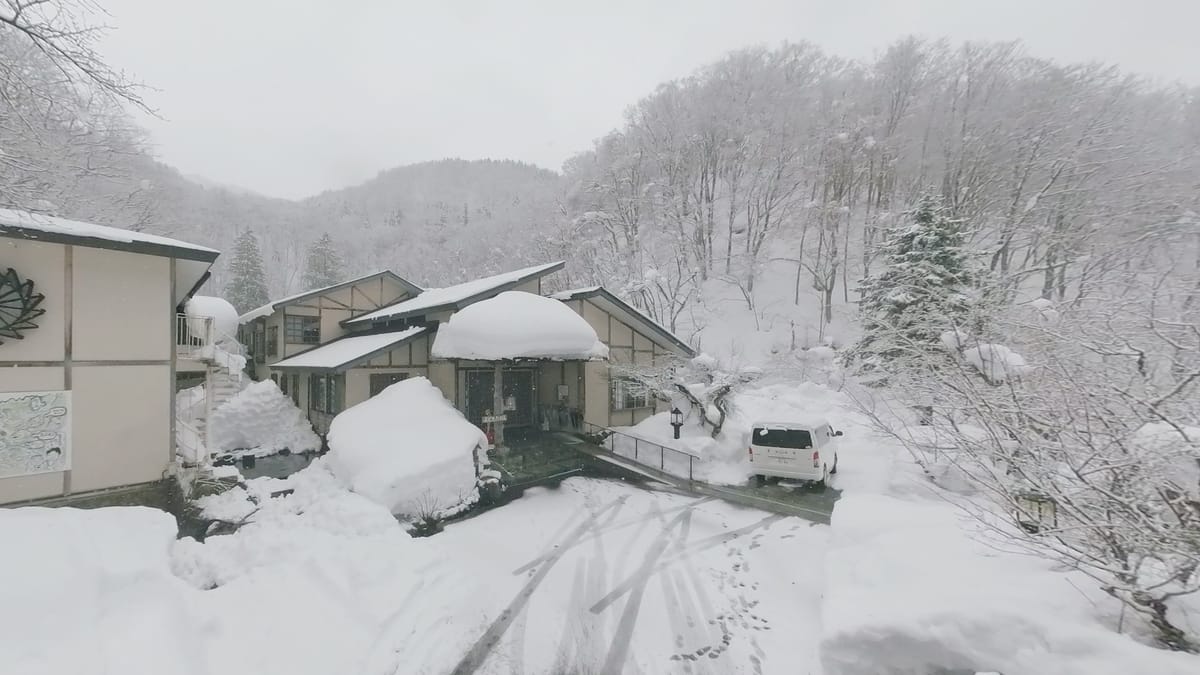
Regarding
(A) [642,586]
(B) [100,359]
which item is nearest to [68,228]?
(B) [100,359]

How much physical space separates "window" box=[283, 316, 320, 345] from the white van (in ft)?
61.7

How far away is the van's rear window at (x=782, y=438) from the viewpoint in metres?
10.3

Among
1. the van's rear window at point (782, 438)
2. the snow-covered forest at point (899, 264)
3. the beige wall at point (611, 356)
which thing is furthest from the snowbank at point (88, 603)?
the beige wall at point (611, 356)

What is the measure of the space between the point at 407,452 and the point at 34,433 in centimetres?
584

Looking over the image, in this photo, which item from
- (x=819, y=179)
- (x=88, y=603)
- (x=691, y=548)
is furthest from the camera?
(x=819, y=179)

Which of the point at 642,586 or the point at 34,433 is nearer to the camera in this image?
the point at 642,586

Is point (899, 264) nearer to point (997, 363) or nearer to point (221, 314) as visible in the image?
point (997, 363)

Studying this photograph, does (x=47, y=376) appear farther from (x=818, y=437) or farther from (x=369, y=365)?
(x=818, y=437)

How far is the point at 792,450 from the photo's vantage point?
10445mm

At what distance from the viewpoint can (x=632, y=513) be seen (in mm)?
9266

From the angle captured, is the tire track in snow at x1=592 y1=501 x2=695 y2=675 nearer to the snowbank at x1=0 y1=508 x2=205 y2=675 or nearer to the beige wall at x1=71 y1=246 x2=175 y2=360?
the snowbank at x1=0 y1=508 x2=205 y2=675

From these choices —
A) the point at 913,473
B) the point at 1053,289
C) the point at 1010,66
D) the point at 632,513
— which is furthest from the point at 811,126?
the point at 632,513

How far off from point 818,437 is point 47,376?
15.3 metres

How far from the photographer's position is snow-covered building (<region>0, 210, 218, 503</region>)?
7039 mm
